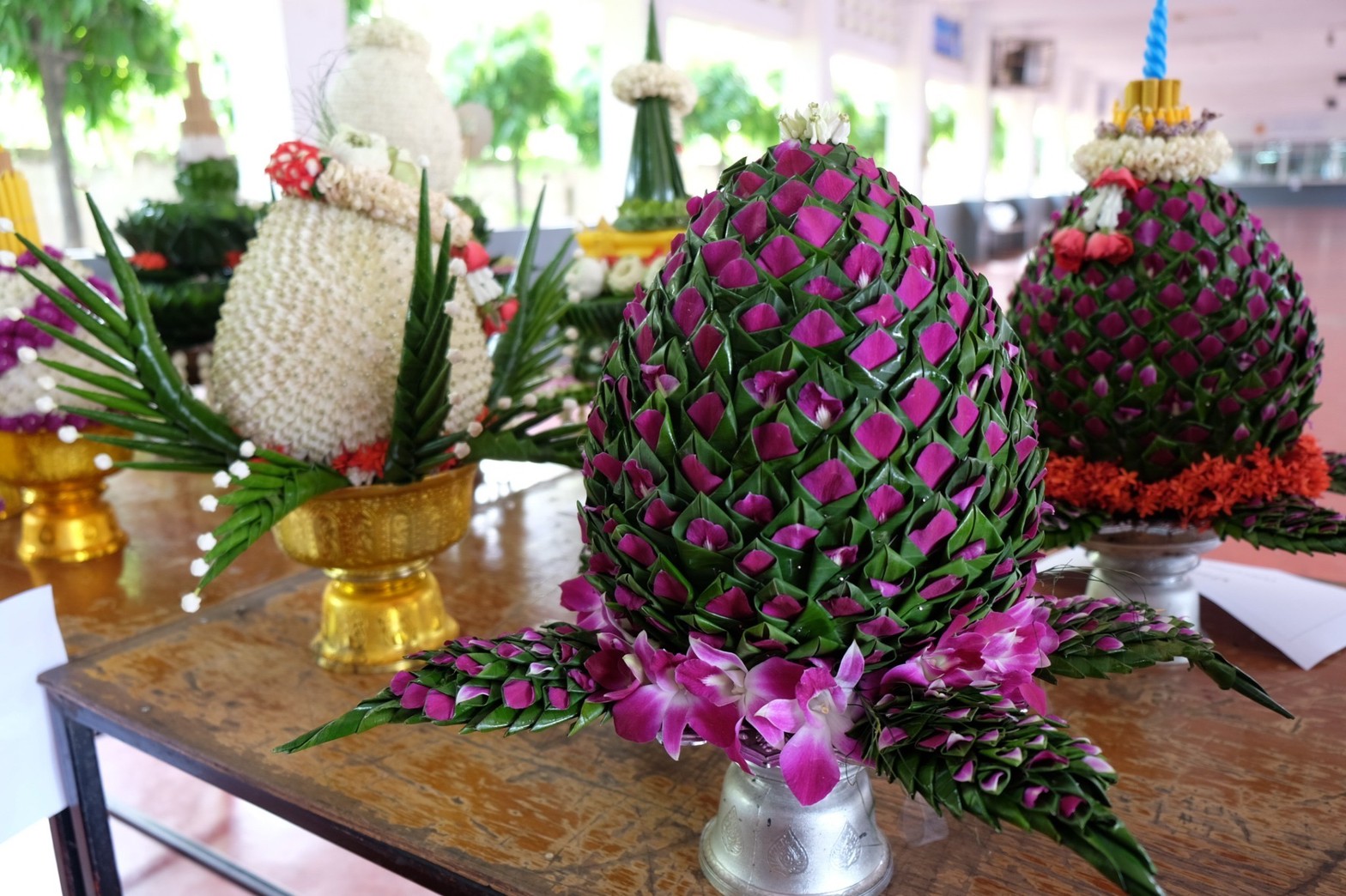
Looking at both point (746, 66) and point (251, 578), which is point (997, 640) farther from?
point (746, 66)

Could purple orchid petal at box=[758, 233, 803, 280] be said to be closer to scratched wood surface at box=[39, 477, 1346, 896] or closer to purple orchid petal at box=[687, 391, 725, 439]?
purple orchid petal at box=[687, 391, 725, 439]

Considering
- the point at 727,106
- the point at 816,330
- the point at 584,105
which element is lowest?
the point at 816,330

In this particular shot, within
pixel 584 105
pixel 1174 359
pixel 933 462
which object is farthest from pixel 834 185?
pixel 584 105

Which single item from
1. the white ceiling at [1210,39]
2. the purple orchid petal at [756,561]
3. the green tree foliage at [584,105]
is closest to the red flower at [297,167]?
the purple orchid petal at [756,561]

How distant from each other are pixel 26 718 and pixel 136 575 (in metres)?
0.26

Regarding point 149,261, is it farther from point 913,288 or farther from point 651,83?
point 913,288

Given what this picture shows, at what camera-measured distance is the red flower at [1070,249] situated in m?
0.64

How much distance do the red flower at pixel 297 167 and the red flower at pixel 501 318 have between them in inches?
5.9

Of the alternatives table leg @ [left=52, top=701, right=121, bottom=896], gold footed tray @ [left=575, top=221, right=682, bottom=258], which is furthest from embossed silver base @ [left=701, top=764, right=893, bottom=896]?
gold footed tray @ [left=575, top=221, right=682, bottom=258]

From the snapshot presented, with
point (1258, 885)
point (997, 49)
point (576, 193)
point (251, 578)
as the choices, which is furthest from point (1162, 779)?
point (997, 49)

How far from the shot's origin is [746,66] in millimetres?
9047

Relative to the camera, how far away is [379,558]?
25.9 inches

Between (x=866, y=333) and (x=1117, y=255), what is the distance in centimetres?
35

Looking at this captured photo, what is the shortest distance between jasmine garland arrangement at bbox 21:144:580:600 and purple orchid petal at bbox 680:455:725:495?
0.84 feet
